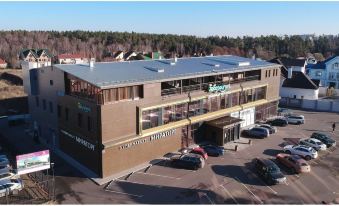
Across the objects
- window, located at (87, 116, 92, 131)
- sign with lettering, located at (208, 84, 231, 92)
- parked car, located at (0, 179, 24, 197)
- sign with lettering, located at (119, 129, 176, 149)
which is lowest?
parked car, located at (0, 179, 24, 197)

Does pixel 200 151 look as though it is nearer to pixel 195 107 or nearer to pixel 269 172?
pixel 195 107

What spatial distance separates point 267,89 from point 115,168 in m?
29.7

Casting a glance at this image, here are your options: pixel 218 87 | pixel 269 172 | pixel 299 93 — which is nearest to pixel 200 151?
pixel 269 172

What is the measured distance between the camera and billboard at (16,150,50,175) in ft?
88.0

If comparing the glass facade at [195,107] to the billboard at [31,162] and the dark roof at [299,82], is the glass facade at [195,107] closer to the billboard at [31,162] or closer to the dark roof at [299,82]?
the billboard at [31,162]

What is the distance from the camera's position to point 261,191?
29.3m

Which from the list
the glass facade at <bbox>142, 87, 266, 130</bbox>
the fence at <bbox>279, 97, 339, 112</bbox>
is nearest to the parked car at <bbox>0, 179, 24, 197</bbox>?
the glass facade at <bbox>142, 87, 266, 130</bbox>

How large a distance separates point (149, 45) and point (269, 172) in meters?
132

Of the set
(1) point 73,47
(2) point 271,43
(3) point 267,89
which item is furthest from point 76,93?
(2) point 271,43

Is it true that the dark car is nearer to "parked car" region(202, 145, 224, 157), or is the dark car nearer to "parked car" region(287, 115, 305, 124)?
"parked car" region(287, 115, 305, 124)

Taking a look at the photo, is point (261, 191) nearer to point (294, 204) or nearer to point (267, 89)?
point (294, 204)

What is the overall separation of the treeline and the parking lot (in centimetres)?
10166

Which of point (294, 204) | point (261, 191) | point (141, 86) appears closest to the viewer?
point (294, 204)

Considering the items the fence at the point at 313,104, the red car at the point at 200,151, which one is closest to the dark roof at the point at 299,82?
the fence at the point at 313,104
